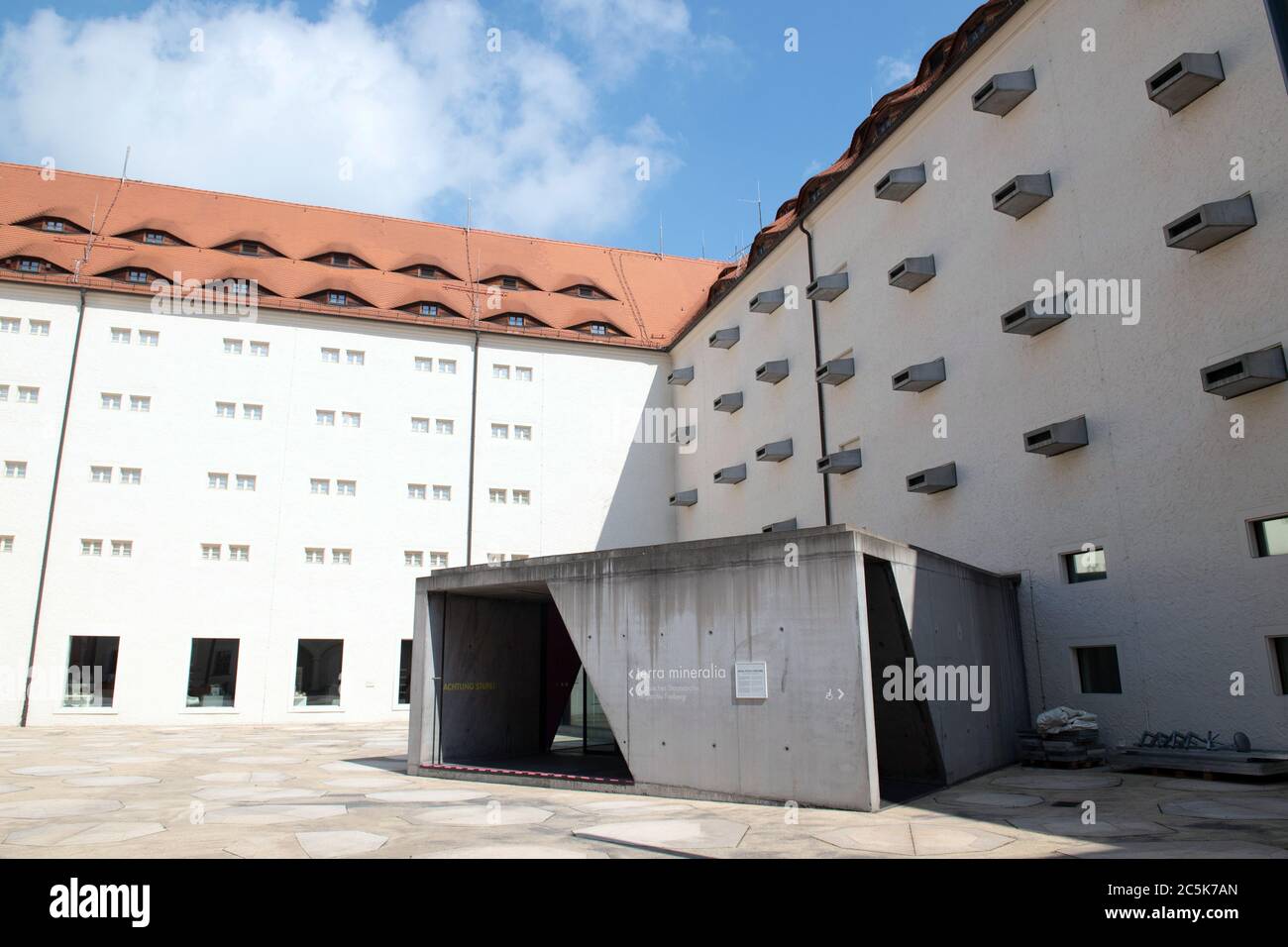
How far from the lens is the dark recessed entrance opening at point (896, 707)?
450 inches

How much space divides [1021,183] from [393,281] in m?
24.4

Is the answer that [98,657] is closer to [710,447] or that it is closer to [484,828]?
[710,447]

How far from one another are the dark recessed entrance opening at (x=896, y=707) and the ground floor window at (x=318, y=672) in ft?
Result: 70.4

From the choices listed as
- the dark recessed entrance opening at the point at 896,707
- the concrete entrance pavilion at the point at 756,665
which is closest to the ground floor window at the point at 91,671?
the concrete entrance pavilion at the point at 756,665

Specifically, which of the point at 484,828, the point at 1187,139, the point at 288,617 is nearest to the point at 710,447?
the point at 288,617

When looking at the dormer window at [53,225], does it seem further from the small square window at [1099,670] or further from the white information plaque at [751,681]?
the small square window at [1099,670]

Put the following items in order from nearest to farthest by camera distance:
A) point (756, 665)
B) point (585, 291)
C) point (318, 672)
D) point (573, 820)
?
point (573, 820)
point (756, 665)
point (318, 672)
point (585, 291)

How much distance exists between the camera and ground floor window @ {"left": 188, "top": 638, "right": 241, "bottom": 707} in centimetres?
2780

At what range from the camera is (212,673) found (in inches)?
1101

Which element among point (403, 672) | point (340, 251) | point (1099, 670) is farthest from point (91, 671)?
point (1099, 670)

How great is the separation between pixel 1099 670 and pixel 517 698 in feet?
33.2

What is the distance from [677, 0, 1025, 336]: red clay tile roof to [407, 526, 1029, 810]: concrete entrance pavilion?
1164 cm

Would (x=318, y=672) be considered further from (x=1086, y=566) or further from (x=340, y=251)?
(x=1086, y=566)

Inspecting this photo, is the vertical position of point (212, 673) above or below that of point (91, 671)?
below
